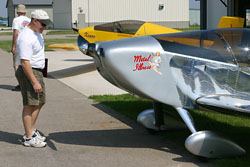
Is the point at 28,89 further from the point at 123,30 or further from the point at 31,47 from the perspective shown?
the point at 123,30

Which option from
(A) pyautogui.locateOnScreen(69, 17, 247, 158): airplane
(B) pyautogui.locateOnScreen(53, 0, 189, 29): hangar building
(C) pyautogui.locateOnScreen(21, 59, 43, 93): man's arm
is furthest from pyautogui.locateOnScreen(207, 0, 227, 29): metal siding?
(B) pyautogui.locateOnScreen(53, 0, 189, 29): hangar building

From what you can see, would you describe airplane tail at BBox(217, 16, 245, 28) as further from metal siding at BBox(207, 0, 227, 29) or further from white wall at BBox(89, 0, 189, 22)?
white wall at BBox(89, 0, 189, 22)

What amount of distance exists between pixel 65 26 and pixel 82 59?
126 feet

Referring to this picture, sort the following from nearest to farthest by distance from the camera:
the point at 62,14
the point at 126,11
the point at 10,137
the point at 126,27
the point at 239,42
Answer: the point at 239,42 → the point at 10,137 → the point at 126,27 → the point at 126,11 → the point at 62,14

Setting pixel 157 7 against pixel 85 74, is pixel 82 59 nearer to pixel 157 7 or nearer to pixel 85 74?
pixel 85 74

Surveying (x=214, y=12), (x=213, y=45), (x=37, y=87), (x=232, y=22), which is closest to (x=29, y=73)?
(x=37, y=87)

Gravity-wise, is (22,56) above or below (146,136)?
above

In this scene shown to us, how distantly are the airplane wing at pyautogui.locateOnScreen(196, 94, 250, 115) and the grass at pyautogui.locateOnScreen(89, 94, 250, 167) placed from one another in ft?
0.44

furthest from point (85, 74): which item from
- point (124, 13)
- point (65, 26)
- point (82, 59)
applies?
point (65, 26)

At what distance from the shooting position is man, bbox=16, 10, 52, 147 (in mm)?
5203

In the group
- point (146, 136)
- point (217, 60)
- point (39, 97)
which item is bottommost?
point (146, 136)

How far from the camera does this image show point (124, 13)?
49.8 meters

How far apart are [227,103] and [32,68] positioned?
7.73ft

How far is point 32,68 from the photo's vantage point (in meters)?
5.39
